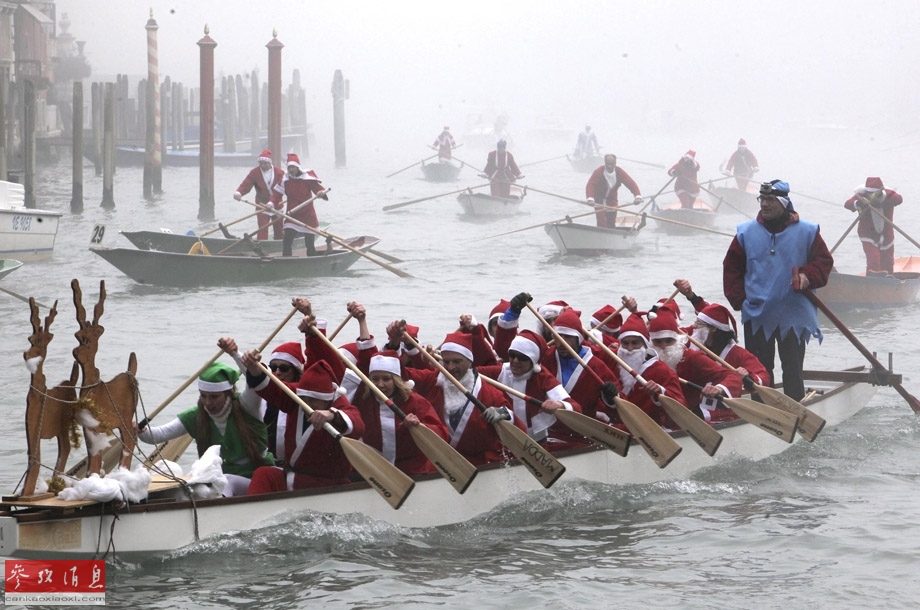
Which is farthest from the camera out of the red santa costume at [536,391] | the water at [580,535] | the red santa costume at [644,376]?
the red santa costume at [644,376]

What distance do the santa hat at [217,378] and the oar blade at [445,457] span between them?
103 centimetres

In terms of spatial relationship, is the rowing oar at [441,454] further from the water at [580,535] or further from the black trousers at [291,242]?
the black trousers at [291,242]

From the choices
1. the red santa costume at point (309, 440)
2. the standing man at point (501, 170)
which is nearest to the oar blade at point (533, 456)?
the red santa costume at point (309, 440)

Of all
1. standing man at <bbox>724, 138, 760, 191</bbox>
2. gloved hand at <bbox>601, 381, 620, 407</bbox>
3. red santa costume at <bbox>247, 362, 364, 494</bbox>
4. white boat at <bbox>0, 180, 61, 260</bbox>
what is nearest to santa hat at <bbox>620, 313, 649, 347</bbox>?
gloved hand at <bbox>601, 381, 620, 407</bbox>

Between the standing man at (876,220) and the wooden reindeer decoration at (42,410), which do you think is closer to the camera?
the wooden reindeer decoration at (42,410)

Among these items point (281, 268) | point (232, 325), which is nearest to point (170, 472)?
point (232, 325)

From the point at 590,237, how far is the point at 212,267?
6921 millimetres

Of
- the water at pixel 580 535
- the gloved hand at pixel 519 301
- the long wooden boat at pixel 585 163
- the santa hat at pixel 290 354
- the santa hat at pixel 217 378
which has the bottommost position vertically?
the water at pixel 580 535

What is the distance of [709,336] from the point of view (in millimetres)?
8938

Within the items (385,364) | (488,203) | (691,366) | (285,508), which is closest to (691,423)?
(691,366)

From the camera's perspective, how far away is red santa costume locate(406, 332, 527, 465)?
24.6 ft

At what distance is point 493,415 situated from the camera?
285 inches

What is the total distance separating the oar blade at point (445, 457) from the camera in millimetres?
6875

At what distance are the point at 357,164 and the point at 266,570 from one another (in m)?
45.9
